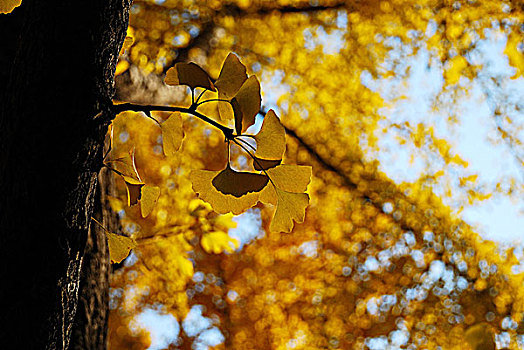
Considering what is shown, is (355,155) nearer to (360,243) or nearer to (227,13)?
(360,243)

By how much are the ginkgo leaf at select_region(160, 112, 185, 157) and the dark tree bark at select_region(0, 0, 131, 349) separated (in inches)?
2.1

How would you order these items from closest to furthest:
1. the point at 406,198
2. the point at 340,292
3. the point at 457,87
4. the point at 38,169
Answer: the point at 38,169
the point at 457,87
the point at 406,198
the point at 340,292

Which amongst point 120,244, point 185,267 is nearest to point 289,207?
point 120,244

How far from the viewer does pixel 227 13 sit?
2055 mm

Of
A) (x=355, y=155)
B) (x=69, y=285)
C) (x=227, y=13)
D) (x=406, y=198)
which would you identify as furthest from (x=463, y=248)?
(x=69, y=285)

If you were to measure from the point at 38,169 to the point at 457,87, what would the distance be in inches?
96.2

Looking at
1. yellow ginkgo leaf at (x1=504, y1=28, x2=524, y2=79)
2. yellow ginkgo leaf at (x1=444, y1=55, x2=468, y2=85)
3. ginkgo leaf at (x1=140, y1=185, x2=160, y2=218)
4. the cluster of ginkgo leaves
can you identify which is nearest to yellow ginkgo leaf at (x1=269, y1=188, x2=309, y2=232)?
the cluster of ginkgo leaves

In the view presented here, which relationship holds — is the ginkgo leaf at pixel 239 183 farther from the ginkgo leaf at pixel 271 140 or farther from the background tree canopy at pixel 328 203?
the background tree canopy at pixel 328 203

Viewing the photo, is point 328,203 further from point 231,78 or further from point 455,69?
point 231,78

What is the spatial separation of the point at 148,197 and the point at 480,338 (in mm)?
260

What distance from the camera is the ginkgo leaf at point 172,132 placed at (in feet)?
1.00

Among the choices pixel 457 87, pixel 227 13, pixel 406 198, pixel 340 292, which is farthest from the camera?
pixel 340 292

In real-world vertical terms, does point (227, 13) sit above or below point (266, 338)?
above

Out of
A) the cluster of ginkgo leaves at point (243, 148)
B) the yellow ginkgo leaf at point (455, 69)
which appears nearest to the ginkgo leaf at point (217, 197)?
the cluster of ginkgo leaves at point (243, 148)
